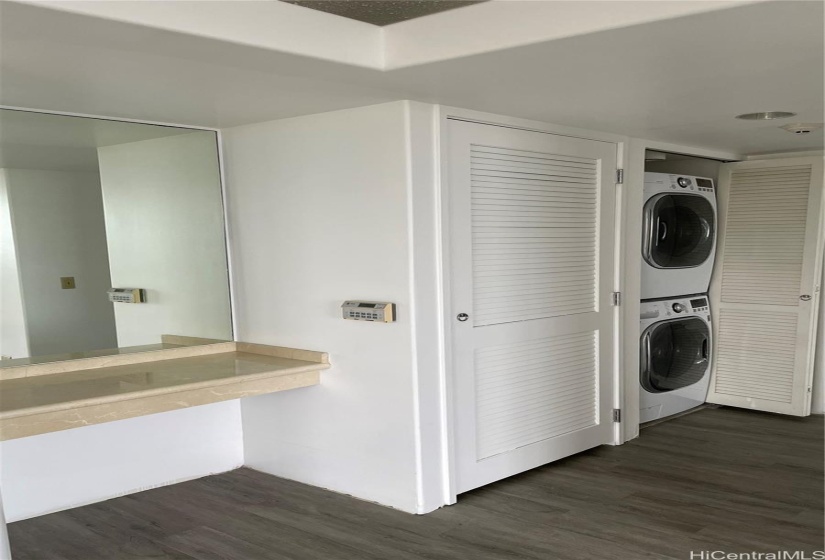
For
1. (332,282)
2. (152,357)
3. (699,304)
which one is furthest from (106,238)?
(699,304)

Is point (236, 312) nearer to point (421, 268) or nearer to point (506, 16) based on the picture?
point (421, 268)

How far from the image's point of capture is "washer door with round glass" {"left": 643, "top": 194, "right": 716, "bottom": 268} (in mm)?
4418

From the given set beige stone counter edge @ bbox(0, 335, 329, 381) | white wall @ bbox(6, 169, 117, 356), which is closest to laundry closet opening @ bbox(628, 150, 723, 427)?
beige stone counter edge @ bbox(0, 335, 329, 381)

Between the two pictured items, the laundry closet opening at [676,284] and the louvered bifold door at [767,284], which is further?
the louvered bifold door at [767,284]

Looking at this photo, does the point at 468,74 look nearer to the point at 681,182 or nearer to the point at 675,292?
the point at 681,182

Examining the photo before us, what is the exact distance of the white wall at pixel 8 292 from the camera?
118 inches

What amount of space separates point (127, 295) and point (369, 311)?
3.77 ft

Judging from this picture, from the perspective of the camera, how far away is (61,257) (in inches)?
125

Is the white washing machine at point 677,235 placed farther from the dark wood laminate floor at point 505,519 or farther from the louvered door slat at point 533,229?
the dark wood laminate floor at point 505,519

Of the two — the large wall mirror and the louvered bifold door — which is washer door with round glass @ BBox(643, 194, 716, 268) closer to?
the louvered bifold door

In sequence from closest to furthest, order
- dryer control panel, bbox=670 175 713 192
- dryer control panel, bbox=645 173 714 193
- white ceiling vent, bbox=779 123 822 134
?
1. white ceiling vent, bbox=779 123 822 134
2. dryer control panel, bbox=645 173 714 193
3. dryer control panel, bbox=670 175 713 192

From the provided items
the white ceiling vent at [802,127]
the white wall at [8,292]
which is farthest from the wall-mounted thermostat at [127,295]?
the white ceiling vent at [802,127]

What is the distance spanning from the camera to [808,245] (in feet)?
15.3

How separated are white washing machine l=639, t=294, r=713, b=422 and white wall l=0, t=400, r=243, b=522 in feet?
8.01
